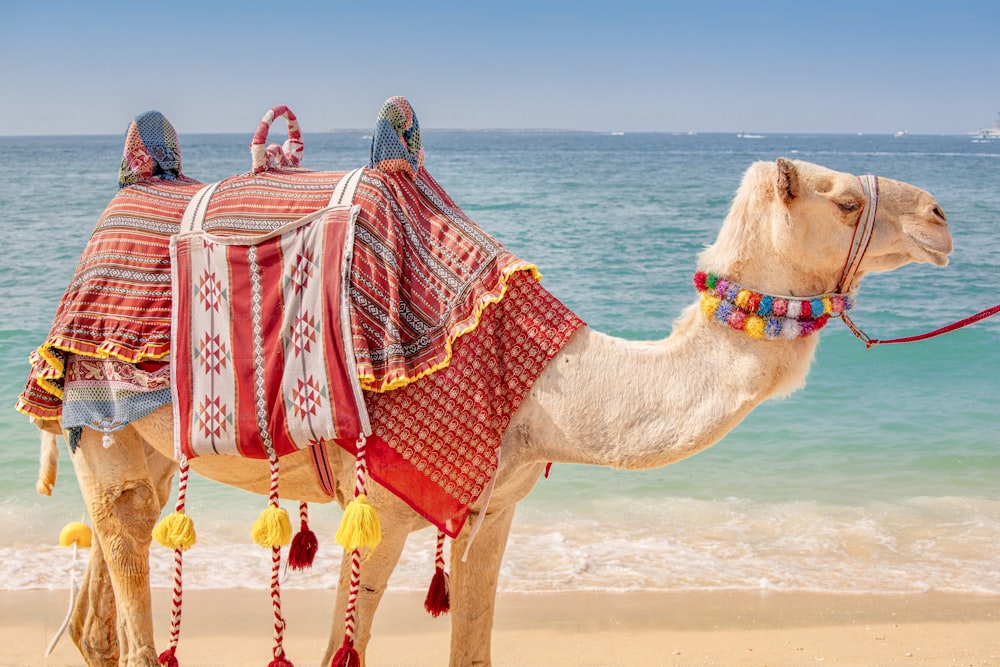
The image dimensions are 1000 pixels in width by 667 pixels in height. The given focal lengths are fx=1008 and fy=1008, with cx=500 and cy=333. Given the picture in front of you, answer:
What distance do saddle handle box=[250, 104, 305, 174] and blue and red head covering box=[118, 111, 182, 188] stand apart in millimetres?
325

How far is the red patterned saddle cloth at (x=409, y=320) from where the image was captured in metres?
2.90

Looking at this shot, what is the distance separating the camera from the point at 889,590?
19.0ft

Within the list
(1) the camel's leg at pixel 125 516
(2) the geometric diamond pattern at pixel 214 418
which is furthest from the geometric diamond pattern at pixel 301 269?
(1) the camel's leg at pixel 125 516

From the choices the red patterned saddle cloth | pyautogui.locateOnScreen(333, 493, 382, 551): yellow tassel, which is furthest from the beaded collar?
Result: pyautogui.locateOnScreen(333, 493, 382, 551): yellow tassel

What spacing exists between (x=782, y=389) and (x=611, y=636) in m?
2.62

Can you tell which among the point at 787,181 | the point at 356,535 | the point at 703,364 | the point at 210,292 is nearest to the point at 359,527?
the point at 356,535

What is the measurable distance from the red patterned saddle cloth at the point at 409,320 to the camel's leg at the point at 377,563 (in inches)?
5.2

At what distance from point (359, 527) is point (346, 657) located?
457 mm

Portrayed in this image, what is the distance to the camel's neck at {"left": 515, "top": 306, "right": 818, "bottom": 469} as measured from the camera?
287 centimetres

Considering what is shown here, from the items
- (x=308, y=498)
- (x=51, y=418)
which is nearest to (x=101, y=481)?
(x=51, y=418)

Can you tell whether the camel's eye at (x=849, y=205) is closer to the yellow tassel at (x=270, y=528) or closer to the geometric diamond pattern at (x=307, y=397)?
the geometric diamond pattern at (x=307, y=397)

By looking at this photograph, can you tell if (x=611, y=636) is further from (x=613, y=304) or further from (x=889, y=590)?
(x=613, y=304)

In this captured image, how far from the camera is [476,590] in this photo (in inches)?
135

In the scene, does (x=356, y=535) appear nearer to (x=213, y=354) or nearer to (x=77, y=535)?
(x=213, y=354)
